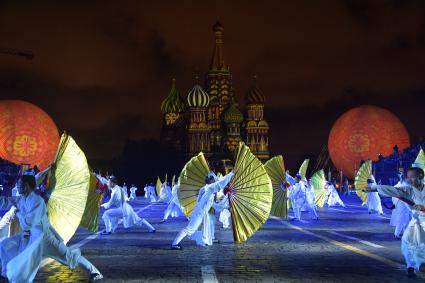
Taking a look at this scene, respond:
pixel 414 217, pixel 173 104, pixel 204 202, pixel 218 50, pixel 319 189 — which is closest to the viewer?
pixel 414 217

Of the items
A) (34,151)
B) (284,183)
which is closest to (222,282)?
(284,183)

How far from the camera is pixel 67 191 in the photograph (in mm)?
10422

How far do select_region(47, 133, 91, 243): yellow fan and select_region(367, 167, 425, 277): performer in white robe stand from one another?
13.9ft

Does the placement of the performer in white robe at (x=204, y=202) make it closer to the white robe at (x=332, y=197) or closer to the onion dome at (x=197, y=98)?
the white robe at (x=332, y=197)

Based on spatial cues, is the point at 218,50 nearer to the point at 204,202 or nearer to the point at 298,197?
the point at 298,197

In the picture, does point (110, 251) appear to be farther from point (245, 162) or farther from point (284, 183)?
point (284, 183)

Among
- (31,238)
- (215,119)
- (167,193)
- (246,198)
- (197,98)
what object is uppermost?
(197,98)

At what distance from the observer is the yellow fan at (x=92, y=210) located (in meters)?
16.2

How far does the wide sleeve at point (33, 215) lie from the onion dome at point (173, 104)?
112608 millimetres

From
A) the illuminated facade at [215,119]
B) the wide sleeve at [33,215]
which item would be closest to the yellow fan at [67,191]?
the wide sleeve at [33,215]

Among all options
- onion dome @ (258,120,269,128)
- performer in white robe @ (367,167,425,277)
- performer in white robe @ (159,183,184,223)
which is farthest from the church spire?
performer in white robe @ (367,167,425,277)

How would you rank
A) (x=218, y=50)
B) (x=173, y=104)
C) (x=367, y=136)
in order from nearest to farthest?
(x=367, y=136), (x=218, y=50), (x=173, y=104)

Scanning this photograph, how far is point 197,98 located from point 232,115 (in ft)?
20.6

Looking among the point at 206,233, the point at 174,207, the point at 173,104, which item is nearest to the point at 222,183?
the point at 206,233
